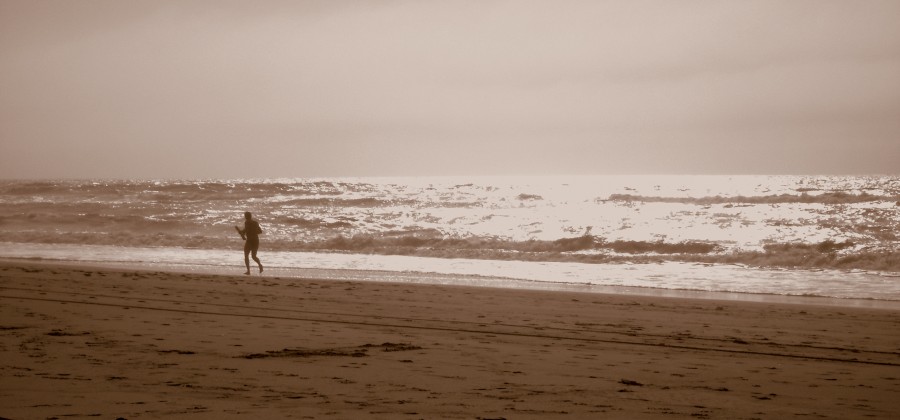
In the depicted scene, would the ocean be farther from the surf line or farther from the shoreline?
the surf line

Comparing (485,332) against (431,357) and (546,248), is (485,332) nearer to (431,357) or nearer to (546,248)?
(431,357)

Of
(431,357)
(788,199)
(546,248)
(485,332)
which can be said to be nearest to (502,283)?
(485,332)

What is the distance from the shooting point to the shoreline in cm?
1516

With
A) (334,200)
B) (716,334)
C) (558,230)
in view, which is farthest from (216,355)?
(334,200)

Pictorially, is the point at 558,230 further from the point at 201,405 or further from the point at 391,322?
the point at 201,405

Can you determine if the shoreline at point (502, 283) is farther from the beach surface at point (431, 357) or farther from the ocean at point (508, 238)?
the beach surface at point (431, 357)

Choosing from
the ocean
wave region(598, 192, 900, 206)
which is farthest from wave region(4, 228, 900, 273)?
wave region(598, 192, 900, 206)

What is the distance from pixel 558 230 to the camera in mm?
36500

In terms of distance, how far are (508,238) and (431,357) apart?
25702 millimetres

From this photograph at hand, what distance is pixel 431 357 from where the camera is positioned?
780 centimetres

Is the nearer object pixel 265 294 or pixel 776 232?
pixel 265 294

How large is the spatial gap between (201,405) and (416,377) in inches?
72.4

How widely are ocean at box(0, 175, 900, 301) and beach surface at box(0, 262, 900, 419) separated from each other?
18.2 feet

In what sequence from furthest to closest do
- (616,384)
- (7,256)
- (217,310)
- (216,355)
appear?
(7,256)
(217,310)
(216,355)
(616,384)
